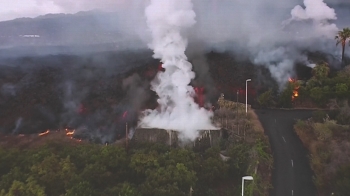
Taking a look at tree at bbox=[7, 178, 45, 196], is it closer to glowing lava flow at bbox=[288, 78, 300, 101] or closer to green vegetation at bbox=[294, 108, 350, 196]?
green vegetation at bbox=[294, 108, 350, 196]

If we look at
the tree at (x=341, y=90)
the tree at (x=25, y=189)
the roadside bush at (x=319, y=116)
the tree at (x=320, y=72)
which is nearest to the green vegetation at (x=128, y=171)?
the tree at (x=25, y=189)

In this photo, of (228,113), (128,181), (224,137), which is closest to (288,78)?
(228,113)

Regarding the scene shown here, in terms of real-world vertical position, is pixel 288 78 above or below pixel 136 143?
above

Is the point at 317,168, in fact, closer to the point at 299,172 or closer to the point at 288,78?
the point at 299,172

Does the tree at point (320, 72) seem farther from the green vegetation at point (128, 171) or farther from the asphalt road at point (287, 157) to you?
the green vegetation at point (128, 171)

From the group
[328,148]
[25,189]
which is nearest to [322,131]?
[328,148]

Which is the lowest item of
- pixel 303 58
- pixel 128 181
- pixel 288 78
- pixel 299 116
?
pixel 128 181
